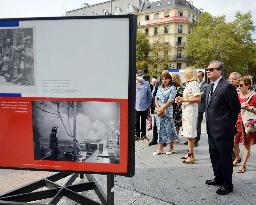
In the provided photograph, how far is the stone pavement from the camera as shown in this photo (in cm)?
461

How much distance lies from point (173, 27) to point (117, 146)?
8311 centimetres

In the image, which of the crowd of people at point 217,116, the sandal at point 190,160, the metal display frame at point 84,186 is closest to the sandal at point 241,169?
the crowd of people at point 217,116

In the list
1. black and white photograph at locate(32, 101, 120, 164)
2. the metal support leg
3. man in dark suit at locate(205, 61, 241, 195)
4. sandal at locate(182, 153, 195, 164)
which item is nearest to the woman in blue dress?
sandal at locate(182, 153, 195, 164)

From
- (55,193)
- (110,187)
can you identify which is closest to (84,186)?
(55,193)

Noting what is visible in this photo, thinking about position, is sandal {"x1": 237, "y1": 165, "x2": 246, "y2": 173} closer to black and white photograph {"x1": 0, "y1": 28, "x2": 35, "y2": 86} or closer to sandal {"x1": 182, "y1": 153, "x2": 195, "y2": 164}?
sandal {"x1": 182, "y1": 153, "x2": 195, "y2": 164}

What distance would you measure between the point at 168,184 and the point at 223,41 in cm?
5816

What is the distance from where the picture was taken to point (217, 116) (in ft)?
16.1

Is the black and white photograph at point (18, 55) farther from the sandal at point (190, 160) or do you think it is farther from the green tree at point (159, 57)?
the green tree at point (159, 57)

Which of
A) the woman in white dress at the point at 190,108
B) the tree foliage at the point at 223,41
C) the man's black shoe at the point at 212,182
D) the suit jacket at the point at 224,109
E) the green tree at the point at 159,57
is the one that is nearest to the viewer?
the suit jacket at the point at 224,109

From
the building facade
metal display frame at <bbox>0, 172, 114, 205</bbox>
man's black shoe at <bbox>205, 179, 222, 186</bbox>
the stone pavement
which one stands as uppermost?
the building facade

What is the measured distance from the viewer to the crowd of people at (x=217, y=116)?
4.87 meters

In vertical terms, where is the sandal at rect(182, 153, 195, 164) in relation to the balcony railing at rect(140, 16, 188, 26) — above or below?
below

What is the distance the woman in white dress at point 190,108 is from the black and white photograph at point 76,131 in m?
3.80

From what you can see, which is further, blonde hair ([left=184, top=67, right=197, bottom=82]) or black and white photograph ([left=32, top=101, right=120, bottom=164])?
blonde hair ([left=184, top=67, right=197, bottom=82])
